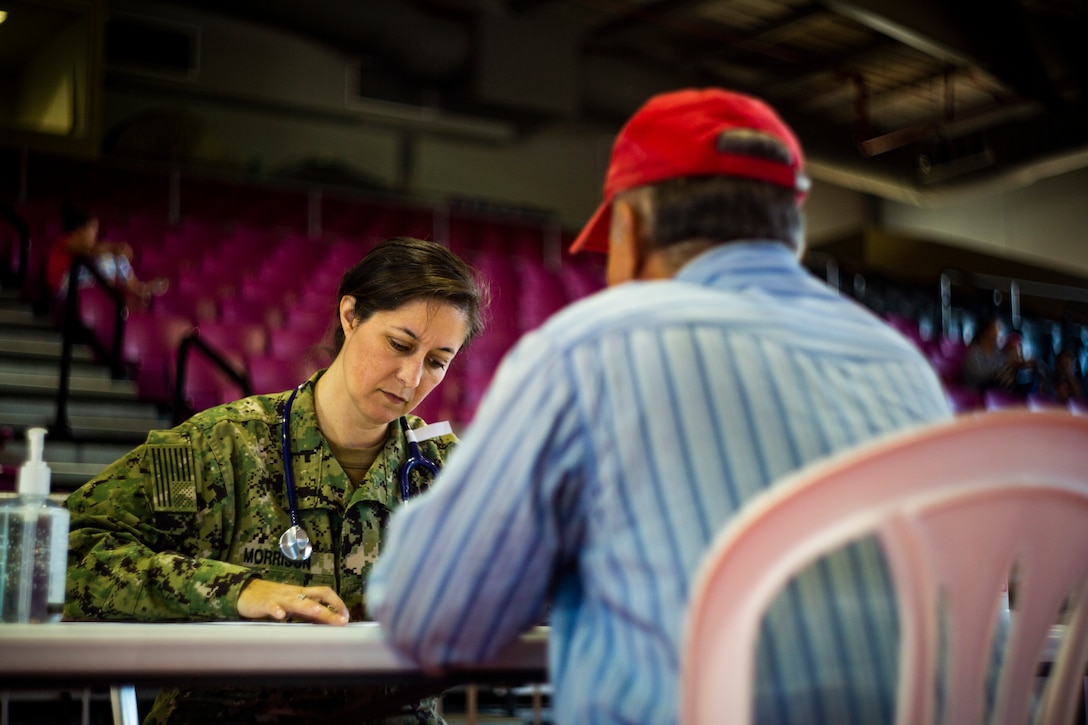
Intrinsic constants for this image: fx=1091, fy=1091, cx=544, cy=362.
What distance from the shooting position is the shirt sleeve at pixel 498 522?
907 millimetres

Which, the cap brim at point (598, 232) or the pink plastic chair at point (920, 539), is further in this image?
the cap brim at point (598, 232)

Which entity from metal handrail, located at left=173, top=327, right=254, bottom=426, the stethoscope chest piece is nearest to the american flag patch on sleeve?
the stethoscope chest piece

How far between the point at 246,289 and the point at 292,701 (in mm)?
5832

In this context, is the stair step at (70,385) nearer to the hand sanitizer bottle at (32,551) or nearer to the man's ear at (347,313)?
the man's ear at (347,313)

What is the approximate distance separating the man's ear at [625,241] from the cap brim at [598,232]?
0.02m

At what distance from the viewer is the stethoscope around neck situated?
176 cm

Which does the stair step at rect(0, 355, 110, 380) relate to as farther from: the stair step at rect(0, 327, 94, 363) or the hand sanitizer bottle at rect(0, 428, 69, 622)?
the hand sanitizer bottle at rect(0, 428, 69, 622)

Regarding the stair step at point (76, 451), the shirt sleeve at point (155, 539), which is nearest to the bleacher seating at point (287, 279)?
the stair step at point (76, 451)

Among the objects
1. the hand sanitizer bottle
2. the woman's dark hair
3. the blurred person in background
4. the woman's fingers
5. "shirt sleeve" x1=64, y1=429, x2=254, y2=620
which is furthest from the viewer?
the blurred person in background

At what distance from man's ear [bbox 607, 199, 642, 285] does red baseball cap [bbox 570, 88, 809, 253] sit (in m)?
0.02

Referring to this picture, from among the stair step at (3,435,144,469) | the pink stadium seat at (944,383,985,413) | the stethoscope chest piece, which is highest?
the pink stadium seat at (944,383,985,413)

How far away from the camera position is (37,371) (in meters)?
5.57

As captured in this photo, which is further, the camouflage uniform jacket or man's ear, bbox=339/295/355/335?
man's ear, bbox=339/295/355/335

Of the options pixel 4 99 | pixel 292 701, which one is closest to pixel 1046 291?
pixel 4 99
